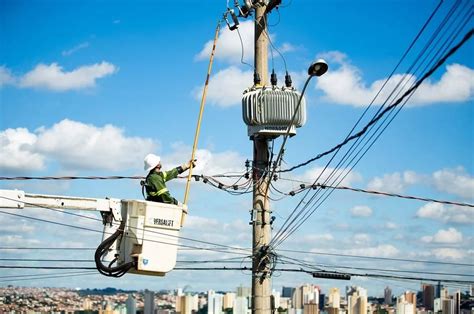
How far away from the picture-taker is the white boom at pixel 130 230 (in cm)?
1328

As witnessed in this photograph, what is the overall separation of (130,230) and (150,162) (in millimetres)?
1374

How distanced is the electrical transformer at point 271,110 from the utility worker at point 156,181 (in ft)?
9.66

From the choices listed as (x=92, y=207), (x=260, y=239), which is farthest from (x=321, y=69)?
(x=260, y=239)

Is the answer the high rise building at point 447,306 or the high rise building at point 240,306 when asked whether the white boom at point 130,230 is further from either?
the high rise building at point 447,306

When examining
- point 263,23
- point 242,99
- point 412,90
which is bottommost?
point 412,90

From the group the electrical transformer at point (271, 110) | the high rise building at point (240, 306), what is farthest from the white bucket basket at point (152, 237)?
the high rise building at point (240, 306)

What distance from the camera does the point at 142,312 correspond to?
26.9 metres

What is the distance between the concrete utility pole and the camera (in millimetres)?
16797

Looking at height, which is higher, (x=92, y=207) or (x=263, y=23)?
(x=263, y=23)

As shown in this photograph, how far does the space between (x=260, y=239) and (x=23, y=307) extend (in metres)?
9.86

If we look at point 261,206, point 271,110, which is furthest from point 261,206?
point 271,110

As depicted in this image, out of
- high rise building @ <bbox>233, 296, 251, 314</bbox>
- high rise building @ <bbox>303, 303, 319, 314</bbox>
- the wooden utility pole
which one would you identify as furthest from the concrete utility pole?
high rise building @ <bbox>303, 303, 319, 314</bbox>

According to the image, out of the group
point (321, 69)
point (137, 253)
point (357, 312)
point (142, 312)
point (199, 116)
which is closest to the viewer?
point (321, 69)

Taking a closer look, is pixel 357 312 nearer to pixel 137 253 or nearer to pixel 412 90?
pixel 137 253
